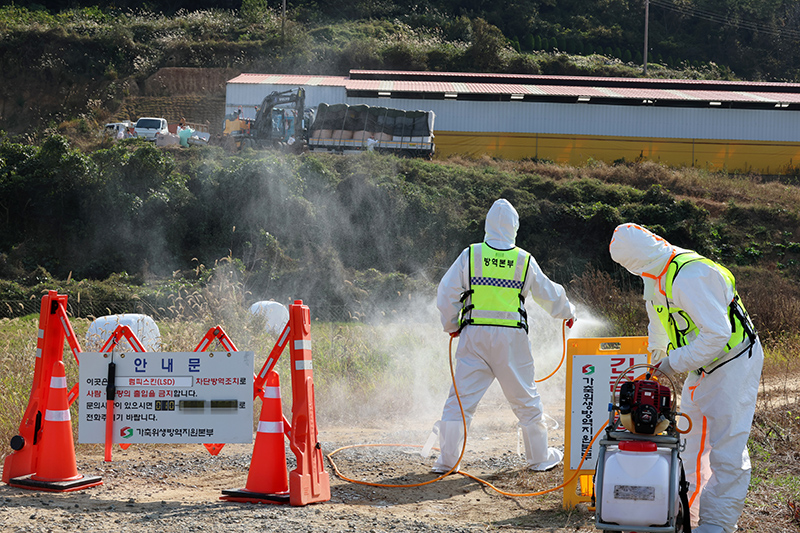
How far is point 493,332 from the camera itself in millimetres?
6059

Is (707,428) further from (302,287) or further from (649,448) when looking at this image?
(302,287)

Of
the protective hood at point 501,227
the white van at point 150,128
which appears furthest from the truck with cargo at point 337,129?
the protective hood at point 501,227

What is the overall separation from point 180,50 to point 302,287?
3328 centimetres

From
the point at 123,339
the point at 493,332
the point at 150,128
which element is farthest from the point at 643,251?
the point at 150,128

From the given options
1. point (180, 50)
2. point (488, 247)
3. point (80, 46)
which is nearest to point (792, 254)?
point (488, 247)

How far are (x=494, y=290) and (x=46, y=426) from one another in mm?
3575

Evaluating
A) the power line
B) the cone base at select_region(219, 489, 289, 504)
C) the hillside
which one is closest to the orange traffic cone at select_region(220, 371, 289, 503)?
the cone base at select_region(219, 489, 289, 504)

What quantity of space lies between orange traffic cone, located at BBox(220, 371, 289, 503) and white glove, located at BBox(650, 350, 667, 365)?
8.52ft

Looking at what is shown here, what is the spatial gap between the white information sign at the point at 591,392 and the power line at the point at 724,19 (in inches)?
2532

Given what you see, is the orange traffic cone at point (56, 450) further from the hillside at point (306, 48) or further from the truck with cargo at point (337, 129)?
the hillside at point (306, 48)

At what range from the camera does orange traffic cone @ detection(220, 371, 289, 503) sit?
17.0ft

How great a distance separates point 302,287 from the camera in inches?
806

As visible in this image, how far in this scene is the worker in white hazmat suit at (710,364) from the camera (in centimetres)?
434

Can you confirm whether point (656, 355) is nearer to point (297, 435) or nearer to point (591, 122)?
point (297, 435)
